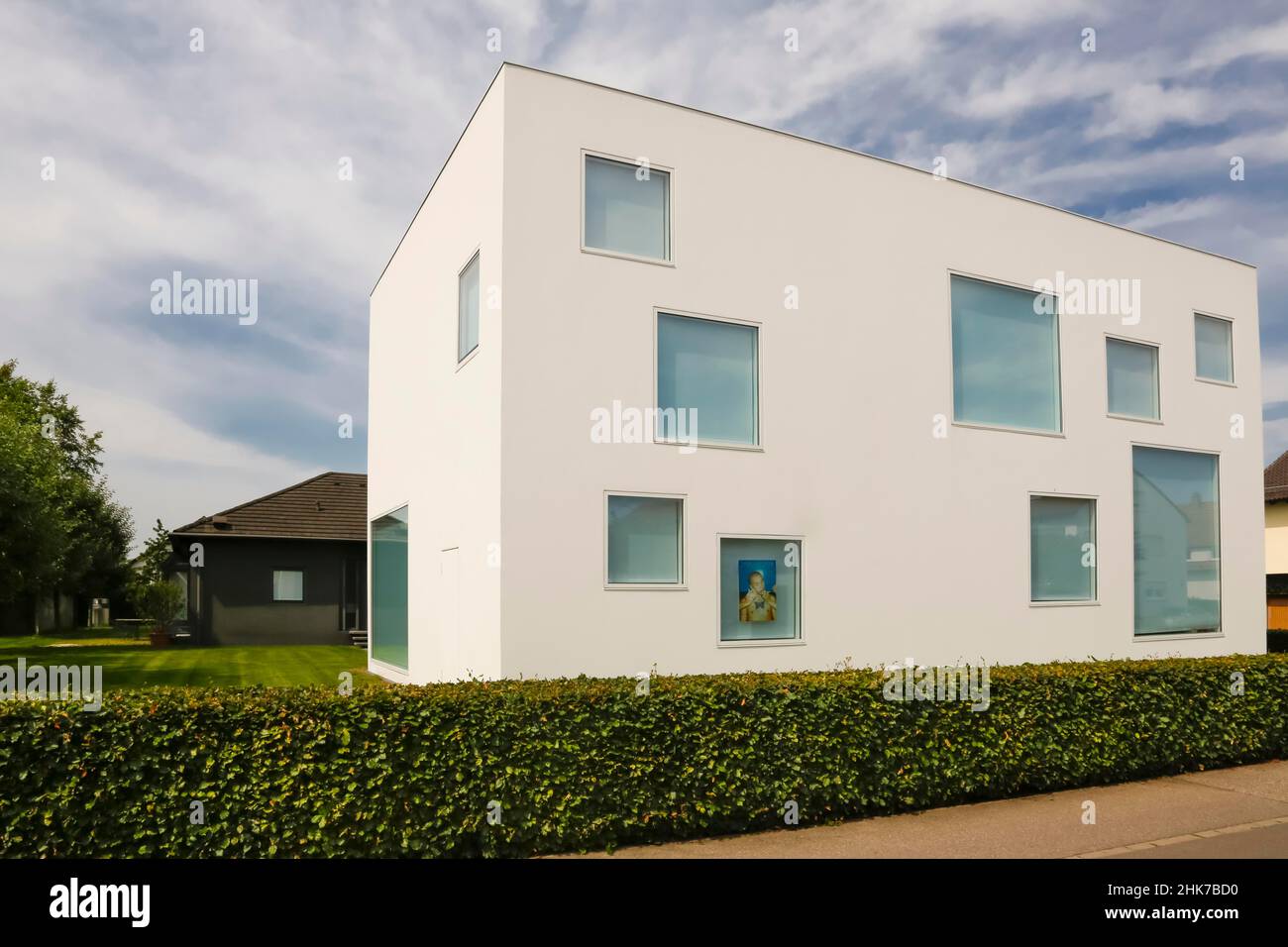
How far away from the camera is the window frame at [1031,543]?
14.2 m

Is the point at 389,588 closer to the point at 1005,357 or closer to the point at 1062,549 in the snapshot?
the point at 1005,357

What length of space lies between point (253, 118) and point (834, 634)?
1090 centimetres

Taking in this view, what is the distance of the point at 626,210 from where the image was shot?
11.9m

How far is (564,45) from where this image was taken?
40.8 feet

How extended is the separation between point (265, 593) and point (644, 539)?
68.7 ft

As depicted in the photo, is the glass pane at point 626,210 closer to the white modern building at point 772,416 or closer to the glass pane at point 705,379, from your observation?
the white modern building at point 772,416

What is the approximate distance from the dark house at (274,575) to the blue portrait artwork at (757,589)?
19498mm

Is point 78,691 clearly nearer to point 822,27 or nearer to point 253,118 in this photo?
point 253,118

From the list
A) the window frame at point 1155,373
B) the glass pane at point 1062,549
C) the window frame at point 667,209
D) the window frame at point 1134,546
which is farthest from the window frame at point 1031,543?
the window frame at point 667,209

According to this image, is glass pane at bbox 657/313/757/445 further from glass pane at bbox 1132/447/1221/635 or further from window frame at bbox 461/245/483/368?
glass pane at bbox 1132/447/1221/635
